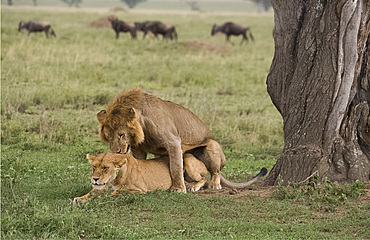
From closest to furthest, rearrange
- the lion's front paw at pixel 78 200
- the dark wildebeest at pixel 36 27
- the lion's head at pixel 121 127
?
the lion's front paw at pixel 78 200
the lion's head at pixel 121 127
the dark wildebeest at pixel 36 27

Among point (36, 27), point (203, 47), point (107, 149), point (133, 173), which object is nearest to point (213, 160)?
point (133, 173)

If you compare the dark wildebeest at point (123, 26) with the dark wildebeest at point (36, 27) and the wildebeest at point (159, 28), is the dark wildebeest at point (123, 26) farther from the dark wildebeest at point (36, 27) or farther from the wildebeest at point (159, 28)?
the dark wildebeest at point (36, 27)

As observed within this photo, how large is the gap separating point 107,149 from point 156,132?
363 cm

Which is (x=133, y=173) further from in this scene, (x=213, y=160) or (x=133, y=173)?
(x=213, y=160)

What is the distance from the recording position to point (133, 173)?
21.7ft

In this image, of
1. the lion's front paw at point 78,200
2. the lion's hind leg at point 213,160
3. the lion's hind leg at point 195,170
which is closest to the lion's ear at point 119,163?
the lion's front paw at point 78,200

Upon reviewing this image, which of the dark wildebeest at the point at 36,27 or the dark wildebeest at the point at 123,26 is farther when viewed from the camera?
the dark wildebeest at the point at 123,26

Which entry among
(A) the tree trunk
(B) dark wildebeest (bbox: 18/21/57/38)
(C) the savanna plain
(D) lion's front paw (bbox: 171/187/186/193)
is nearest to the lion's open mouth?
(C) the savanna plain

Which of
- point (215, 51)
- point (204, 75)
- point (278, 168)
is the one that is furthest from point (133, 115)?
point (215, 51)

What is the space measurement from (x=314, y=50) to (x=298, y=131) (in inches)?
41.9

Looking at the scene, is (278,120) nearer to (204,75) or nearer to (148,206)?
(204,75)

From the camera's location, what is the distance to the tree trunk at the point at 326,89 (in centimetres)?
721

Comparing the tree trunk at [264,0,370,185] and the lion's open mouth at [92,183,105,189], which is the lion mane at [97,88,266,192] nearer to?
the lion's open mouth at [92,183,105,189]

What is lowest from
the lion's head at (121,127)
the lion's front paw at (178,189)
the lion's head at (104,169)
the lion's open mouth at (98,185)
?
the lion's front paw at (178,189)
